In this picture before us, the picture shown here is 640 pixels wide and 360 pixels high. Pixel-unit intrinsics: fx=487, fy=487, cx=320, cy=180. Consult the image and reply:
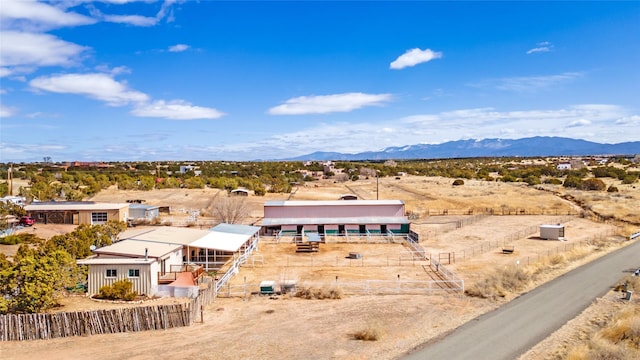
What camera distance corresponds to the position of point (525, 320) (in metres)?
20.4

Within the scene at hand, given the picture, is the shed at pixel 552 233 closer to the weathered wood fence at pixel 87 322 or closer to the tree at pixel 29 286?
the weathered wood fence at pixel 87 322

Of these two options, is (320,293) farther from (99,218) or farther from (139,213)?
(99,218)

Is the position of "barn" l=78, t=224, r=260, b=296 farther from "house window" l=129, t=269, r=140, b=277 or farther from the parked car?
the parked car

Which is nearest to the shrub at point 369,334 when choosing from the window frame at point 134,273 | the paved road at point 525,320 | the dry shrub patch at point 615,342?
the paved road at point 525,320

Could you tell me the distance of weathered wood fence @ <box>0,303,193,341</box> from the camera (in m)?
18.8

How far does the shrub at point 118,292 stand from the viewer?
23.3 meters

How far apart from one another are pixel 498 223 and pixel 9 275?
42.8 meters

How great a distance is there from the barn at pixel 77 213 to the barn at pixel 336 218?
1475 cm

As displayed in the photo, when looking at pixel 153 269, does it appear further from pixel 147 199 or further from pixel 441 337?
pixel 147 199

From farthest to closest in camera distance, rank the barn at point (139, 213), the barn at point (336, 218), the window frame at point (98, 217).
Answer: the barn at point (139, 213), the window frame at point (98, 217), the barn at point (336, 218)

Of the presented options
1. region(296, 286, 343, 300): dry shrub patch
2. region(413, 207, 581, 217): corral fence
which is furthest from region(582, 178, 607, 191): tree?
region(296, 286, 343, 300): dry shrub patch

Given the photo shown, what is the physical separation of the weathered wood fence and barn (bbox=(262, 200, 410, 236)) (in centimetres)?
2339

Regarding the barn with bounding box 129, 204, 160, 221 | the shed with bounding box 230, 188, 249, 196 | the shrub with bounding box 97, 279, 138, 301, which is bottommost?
the shrub with bounding box 97, 279, 138, 301

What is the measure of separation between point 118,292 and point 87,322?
13.8ft
